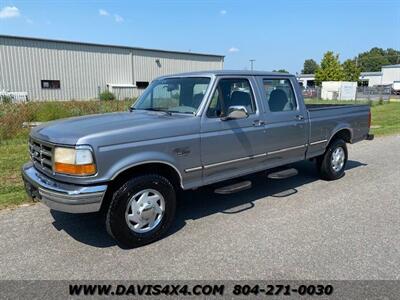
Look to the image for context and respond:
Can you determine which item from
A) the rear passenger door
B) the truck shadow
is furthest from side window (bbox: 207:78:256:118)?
the truck shadow

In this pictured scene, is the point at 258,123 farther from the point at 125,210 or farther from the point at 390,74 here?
the point at 390,74

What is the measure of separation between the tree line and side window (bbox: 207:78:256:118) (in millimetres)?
60210

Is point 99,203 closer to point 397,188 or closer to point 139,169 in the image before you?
point 139,169

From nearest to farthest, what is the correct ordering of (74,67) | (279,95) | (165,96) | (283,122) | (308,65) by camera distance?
(165,96) < (283,122) < (279,95) < (74,67) < (308,65)

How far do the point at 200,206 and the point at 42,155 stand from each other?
2391 millimetres

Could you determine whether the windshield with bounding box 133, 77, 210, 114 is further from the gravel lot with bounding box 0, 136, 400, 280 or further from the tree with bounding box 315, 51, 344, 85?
the tree with bounding box 315, 51, 344, 85

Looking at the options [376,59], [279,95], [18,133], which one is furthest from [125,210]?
[376,59]

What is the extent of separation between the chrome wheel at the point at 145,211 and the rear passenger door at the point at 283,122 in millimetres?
1979

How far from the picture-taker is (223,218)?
16.3 feet

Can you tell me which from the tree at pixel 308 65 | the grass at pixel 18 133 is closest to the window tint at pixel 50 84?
the grass at pixel 18 133

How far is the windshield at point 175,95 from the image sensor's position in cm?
489

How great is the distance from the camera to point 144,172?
4.21m

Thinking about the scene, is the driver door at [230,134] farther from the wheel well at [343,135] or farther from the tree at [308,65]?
the tree at [308,65]

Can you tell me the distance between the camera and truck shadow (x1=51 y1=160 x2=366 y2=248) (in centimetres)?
450
